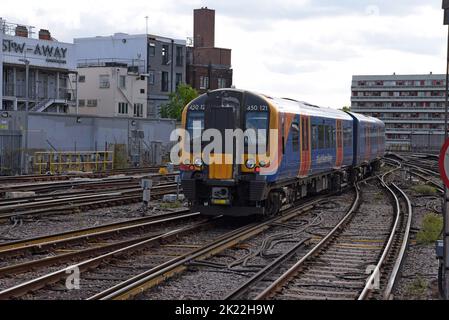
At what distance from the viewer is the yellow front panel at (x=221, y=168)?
15938 mm

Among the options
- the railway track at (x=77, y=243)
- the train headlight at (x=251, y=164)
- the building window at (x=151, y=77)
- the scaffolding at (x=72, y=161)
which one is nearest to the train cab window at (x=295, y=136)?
the train headlight at (x=251, y=164)

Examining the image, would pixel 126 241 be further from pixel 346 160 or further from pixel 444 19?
pixel 346 160

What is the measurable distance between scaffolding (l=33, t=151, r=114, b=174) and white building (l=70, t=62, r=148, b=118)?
68.1 feet

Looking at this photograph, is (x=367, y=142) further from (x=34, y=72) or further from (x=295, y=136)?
(x=34, y=72)

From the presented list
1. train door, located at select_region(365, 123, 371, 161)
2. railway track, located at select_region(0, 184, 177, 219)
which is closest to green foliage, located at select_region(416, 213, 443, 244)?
railway track, located at select_region(0, 184, 177, 219)

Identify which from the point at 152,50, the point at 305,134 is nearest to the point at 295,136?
the point at 305,134

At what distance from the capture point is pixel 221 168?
629 inches

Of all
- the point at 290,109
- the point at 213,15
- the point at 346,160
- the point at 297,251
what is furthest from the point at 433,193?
the point at 213,15

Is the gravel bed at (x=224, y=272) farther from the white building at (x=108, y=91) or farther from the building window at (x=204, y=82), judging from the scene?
the building window at (x=204, y=82)

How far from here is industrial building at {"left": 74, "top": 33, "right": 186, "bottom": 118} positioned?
68500 mm

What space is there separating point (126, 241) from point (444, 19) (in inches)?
297

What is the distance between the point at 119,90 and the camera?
61.7 metres

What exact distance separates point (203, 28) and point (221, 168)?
222 feet

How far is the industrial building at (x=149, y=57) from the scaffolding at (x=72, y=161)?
26.7 meters
